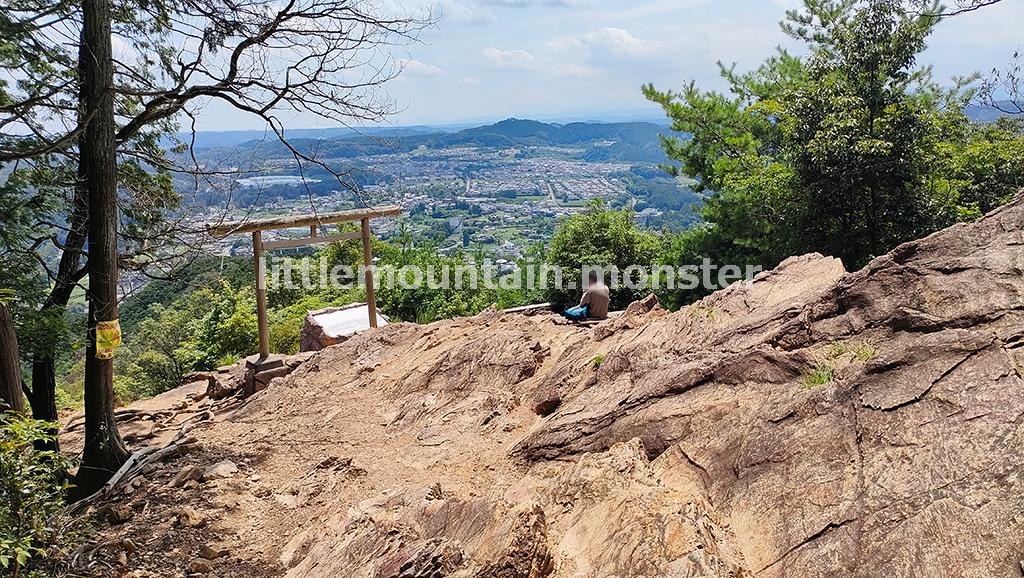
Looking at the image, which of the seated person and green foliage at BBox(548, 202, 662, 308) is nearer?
the seated person

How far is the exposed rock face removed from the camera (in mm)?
2885

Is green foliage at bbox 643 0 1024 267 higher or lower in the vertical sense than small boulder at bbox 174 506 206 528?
higher

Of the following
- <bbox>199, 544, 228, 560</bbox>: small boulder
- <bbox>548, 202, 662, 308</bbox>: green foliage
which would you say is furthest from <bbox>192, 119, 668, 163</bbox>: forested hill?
<bbox>199, 544, 228, 560</bbox>: small boulder

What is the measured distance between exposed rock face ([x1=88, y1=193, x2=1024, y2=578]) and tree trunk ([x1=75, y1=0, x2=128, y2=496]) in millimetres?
1400

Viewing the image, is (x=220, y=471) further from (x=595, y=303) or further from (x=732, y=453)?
(x=595, y=303)

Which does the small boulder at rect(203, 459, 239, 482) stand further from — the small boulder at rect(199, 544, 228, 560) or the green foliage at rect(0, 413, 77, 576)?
the green foliage at rect(0, 413, 77, 576)

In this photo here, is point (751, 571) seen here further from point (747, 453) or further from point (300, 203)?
point (300, 203)

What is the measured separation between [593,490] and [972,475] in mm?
1990

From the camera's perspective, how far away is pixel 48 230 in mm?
6008

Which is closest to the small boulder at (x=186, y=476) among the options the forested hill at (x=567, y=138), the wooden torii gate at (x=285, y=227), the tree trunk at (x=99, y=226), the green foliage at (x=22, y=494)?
the tree trunk at (x=99, y=226)

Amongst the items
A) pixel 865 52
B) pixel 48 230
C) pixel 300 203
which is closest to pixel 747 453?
pixel 48 230

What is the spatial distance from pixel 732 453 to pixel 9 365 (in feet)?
18.7

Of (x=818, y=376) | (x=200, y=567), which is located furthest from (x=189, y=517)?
(x=818, y=376)

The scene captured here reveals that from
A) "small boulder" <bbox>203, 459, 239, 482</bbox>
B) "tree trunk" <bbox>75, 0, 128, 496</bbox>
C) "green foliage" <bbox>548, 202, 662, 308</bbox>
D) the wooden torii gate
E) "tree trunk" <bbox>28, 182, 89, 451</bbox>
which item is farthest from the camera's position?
"green foliage" <bbox>548, 202, 662, 308</bbox>
